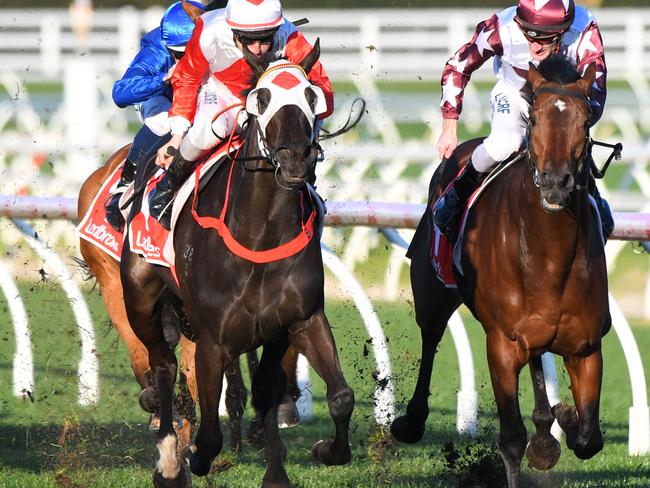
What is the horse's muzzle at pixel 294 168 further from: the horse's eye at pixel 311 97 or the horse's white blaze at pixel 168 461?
the horse's white blaze at pixel 168 461

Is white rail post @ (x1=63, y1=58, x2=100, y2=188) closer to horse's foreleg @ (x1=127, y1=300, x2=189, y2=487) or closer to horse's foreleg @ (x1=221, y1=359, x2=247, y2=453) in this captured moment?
horse's foreleg @ (x1=221, y1=359, x2=247, y2=453)

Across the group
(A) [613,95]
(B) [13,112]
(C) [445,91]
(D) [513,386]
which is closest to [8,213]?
(C) [445,91]

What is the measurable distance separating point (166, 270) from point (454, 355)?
368 cm

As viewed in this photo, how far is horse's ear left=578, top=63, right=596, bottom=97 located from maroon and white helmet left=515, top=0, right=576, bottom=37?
0.30 meters

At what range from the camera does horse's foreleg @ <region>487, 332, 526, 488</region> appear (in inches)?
206

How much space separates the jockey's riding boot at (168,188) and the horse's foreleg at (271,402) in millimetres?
701

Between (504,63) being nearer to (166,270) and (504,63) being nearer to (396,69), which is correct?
(166,270)

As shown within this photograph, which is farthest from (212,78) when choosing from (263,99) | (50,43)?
(50,43)

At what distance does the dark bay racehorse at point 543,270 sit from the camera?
479 cm

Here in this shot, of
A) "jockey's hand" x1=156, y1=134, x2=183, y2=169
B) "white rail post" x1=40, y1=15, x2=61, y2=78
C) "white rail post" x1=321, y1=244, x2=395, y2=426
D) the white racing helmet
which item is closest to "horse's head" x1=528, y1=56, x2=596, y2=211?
the white racing helmet

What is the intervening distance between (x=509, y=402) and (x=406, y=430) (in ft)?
3.94

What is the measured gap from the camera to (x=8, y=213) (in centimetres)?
779

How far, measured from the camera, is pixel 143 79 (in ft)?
21.8

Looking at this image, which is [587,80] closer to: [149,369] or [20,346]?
[149,369]
